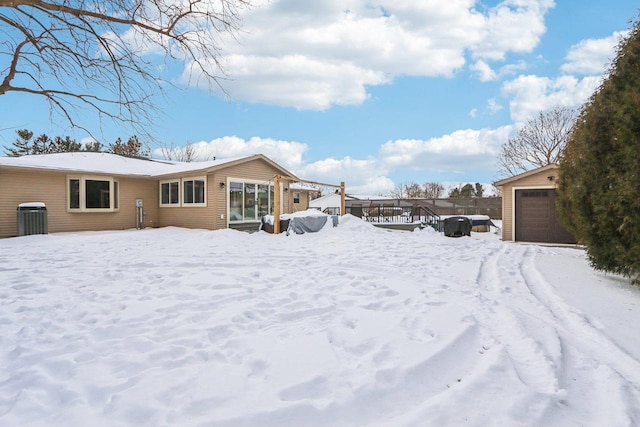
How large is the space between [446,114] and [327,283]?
34.2ft

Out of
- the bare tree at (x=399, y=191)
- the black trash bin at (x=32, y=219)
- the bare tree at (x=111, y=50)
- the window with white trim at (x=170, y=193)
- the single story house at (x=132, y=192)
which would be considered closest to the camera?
the bare tree at (x=111, y=50)

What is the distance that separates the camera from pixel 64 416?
5.51ft

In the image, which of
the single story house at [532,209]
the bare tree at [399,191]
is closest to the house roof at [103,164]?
the single story house at [532,209]

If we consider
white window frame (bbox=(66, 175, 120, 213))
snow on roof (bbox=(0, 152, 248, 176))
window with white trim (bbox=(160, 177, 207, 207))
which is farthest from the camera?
window with white trim (bbox=(160, 177, 207, 207))

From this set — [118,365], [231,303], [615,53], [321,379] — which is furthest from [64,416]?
[615,53]

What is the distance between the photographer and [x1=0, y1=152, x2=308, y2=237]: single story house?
35.7 feet

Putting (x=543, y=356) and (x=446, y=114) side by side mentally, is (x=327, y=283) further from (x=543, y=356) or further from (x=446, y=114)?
(x=446, y=114)

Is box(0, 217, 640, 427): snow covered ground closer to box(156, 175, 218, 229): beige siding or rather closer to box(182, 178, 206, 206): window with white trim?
box(156, 175, 218, 229): beige siding

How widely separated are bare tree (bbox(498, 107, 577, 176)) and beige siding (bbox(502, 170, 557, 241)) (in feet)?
32.3

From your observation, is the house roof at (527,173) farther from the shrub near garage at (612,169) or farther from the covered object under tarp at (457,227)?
the shrub near garage at (612,169)

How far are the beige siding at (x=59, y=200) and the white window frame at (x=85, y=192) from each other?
0.38ft

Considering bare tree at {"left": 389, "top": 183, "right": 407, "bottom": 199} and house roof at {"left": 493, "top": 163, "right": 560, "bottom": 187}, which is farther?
bare tree at {"left": 389, "top": 183, "right": 407, "bottom": 199}

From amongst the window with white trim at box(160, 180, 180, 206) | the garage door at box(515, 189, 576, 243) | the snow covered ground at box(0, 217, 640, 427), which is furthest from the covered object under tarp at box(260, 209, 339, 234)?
the garage door at box(515, 189, 576, 243)

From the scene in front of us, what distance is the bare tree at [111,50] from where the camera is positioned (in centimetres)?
550
